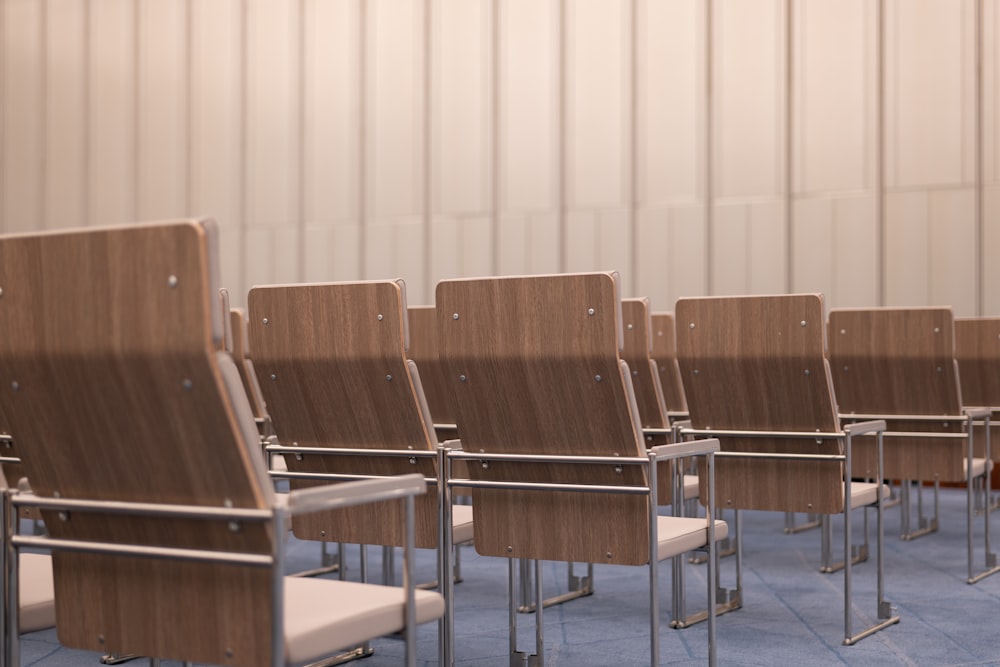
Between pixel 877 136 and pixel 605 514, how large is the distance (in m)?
6.84

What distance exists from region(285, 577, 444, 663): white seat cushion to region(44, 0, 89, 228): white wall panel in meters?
10.2

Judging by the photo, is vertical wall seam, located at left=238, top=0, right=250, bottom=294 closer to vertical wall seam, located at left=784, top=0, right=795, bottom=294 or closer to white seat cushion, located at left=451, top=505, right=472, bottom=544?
vertical wall seam, located at left=784, top=0, right=795, bottom=294

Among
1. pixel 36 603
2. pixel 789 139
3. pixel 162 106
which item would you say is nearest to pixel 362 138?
pixel 162 106

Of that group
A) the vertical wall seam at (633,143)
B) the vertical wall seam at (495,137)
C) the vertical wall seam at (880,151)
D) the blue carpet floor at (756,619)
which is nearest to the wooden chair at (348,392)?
the blue carpet floor at (756,619)

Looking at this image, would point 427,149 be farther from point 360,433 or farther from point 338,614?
point 338,614

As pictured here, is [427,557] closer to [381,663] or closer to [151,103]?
[381,663]

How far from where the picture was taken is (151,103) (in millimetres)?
11062

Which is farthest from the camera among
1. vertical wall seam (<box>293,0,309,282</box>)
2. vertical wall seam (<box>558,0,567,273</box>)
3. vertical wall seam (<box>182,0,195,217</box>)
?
vertical wall seam (<box>182,0,195,217</box>)

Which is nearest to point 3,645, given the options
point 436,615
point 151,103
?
point 436,615

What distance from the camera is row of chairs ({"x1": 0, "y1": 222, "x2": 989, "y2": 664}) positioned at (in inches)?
65.5

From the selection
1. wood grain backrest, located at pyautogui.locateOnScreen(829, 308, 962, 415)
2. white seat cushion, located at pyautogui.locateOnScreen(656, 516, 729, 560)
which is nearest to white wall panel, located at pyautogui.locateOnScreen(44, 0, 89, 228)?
wood grain backrest, located at pyautogui.locateOnScreen(829, 308, 962, 415)

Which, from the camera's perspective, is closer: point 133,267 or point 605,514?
point 133,267

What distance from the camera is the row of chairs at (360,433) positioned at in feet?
5.46

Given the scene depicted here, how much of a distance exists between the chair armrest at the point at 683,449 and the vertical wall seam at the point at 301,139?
8.05 m
